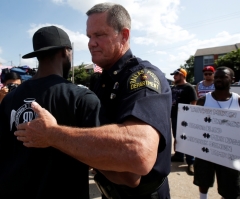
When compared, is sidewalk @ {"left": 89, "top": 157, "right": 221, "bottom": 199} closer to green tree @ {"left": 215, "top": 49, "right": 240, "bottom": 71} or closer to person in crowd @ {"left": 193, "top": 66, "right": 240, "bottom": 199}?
person in crowd @ {"left": 193, "top": 66, "right": 240, "bottom": 199}

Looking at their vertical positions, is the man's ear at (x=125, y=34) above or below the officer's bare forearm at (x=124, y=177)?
above

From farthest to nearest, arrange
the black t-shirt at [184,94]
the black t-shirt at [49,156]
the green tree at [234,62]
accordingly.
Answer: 1. the green tree at [234,62]
2. the black t-shirt at [184,94]
3. the black t-shirt at [49,156]

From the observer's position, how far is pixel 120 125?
1.10m

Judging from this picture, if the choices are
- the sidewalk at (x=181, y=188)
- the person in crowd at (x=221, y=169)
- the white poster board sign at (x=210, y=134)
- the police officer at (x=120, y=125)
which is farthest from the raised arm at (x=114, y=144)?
the sidewalk at (x=181, y=188)

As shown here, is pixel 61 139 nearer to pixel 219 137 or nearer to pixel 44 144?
pixel 44 144

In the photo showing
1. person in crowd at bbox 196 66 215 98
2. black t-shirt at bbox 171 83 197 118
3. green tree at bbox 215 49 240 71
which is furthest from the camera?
green tree at bbox 215 49 240 71

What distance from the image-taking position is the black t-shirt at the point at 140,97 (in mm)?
1150

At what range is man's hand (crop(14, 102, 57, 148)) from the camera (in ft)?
3.85

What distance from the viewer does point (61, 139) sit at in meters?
1.12

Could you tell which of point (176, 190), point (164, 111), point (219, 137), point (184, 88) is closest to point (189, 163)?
point (176, 190)

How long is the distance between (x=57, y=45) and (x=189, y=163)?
396 cm

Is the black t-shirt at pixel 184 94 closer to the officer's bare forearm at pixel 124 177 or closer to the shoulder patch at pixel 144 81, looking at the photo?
the shoulder patch at pixel 144 81

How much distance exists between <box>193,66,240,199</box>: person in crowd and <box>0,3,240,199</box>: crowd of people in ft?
4.83

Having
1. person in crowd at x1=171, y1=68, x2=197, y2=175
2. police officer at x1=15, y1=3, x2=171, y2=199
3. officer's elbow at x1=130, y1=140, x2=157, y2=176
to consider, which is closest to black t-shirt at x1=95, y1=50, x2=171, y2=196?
police officer at x1=15, y1=3, x2=171, y2=199
